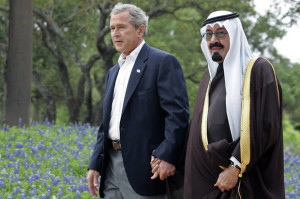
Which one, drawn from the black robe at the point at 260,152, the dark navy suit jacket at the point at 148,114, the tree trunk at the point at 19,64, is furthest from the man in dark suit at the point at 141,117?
the tree trunk at the point at 19,64

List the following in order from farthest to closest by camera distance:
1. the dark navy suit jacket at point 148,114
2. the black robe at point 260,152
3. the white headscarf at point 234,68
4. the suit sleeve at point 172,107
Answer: the dark navy suit jacket at point 148,114, the suit sleeve at point 172,107, the white headscarf at point 234,68, the black robe at point 260,152

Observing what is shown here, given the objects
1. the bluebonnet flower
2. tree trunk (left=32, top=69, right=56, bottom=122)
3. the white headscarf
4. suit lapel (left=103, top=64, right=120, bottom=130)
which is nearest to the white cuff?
the white headscarf

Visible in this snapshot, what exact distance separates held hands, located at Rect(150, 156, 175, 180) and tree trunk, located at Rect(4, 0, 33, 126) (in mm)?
6504

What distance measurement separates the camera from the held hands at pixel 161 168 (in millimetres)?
3385

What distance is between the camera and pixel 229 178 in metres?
2.90

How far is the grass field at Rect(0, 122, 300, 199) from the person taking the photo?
517cm

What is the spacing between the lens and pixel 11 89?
9.62 metres

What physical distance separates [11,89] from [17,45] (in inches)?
35.9

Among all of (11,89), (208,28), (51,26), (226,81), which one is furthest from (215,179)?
(51,26)

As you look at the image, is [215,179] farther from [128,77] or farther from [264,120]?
[128,77]

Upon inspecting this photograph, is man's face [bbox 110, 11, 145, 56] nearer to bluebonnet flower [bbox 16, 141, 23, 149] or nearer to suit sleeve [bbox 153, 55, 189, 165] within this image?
suit sleeve [bbox 153, 55, 189, 165]

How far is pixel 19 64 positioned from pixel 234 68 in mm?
7364

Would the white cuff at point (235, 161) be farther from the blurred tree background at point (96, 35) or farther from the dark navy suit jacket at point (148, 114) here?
the blurred tree background at point (96, 35)

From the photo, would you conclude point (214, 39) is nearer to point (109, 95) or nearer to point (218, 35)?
point (218, 35)
